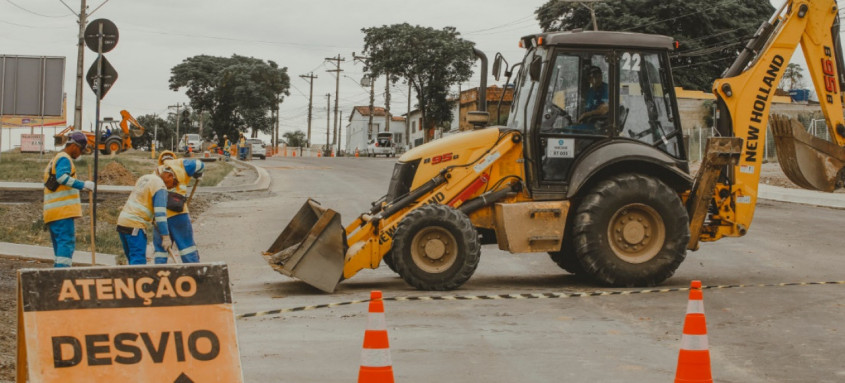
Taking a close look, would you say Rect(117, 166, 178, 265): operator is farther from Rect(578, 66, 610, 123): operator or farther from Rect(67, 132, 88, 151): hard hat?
Rect(578, 66, 610, 123): operator

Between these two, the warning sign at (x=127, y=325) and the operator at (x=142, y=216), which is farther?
the operator at (x=142, y=216)

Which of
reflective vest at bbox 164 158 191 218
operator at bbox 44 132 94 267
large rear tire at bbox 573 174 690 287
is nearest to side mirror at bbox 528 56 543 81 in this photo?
large rear tire at bbox 573 174 690 287

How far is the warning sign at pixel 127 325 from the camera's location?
18.4 feet

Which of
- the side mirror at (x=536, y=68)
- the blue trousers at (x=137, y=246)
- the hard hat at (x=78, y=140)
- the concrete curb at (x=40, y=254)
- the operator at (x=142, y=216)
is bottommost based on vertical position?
the concrete curb at (x=40, y=254)

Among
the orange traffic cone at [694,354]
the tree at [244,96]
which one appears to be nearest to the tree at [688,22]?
the tree at [244,96]

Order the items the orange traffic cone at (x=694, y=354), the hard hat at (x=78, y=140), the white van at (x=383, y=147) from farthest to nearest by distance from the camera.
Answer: the white van at (x=383, y=147), the hard hat at (x=78, y=140), the orange traffic cone at (x=694, y=354)

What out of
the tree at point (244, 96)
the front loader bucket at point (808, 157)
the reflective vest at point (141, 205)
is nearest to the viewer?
the reflective vest at point (141, 205)

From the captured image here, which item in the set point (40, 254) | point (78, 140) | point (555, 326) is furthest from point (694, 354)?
point (40, 254)

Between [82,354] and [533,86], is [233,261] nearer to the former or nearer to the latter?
[533,86]

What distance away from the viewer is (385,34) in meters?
76.6

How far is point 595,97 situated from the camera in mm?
12094

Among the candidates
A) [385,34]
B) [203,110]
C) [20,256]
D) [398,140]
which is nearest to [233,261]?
[20,256]

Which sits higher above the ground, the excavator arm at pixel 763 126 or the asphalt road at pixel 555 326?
the excavator arm at pixel 763 126

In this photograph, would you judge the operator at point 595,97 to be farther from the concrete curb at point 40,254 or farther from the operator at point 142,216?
the concrete curb at point 40,254
